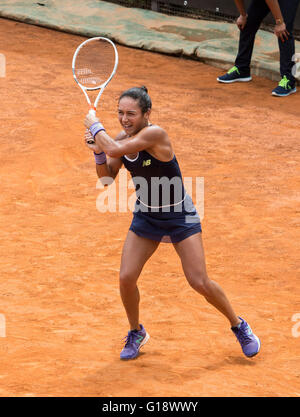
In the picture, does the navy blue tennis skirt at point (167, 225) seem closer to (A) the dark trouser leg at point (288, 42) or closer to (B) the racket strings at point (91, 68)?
(B) the racket strings at point (91, 68)

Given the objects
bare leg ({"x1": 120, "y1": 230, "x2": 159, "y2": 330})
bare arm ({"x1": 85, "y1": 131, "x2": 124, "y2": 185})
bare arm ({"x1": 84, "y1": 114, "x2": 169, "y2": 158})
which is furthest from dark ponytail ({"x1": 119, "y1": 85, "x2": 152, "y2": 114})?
bare leg ({"x1": 120, "y1": 230, "x2": 159, "y2": 330})

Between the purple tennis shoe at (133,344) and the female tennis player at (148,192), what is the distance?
28 cm

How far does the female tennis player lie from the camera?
15.0 feet

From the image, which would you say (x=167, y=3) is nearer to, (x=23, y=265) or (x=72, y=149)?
(x=72, y=149)

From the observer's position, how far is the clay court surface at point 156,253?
477 centimetres

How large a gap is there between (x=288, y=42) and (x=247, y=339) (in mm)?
7125

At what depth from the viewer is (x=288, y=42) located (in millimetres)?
11094

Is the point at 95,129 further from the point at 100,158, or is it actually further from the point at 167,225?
the point at 167,225

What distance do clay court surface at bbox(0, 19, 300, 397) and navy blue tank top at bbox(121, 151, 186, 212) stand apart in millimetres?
1072

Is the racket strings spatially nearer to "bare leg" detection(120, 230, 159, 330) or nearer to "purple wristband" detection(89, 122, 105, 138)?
"purple wristband" detection(89, 122, 105, 138)

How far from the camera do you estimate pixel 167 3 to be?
1585 cm

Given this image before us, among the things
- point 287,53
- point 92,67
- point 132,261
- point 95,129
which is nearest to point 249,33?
point 287,53

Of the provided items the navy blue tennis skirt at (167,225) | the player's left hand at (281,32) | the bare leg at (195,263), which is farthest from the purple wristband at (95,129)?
the player's left hand at (281,32)
